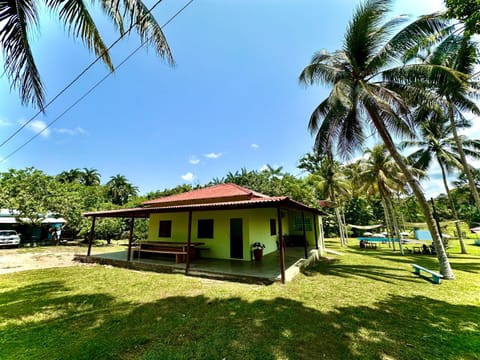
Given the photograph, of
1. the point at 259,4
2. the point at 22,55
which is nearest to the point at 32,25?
the point at 22,55

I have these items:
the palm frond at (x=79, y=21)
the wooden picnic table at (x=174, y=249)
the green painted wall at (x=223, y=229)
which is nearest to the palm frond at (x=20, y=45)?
the palm frond at (x=79, y=21)

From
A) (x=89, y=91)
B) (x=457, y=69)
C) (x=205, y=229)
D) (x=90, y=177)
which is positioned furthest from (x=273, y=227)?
(x=90, y=177)

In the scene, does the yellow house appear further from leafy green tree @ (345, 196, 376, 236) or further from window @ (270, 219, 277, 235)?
leafy green tree @ (345, 196, 376, 236)

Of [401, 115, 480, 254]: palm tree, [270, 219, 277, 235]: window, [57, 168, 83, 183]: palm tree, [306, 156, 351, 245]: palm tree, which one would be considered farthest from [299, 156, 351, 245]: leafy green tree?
[57, 168, 83, 183]: palm tree

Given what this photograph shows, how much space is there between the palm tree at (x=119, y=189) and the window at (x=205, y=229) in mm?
32943

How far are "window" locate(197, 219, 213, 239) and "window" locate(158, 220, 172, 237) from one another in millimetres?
2057

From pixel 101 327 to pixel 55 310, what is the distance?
1909 mm

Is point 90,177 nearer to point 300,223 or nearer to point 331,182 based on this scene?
point 300,223

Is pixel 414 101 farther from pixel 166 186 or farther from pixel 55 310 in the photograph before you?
pixel 166 186

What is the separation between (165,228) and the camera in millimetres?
12289

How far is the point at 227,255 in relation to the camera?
1021 centimetres

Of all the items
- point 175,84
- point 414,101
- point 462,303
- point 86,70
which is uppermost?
point 175,84

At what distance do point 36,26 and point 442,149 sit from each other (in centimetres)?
2085

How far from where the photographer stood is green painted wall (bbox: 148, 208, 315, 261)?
9.87m
